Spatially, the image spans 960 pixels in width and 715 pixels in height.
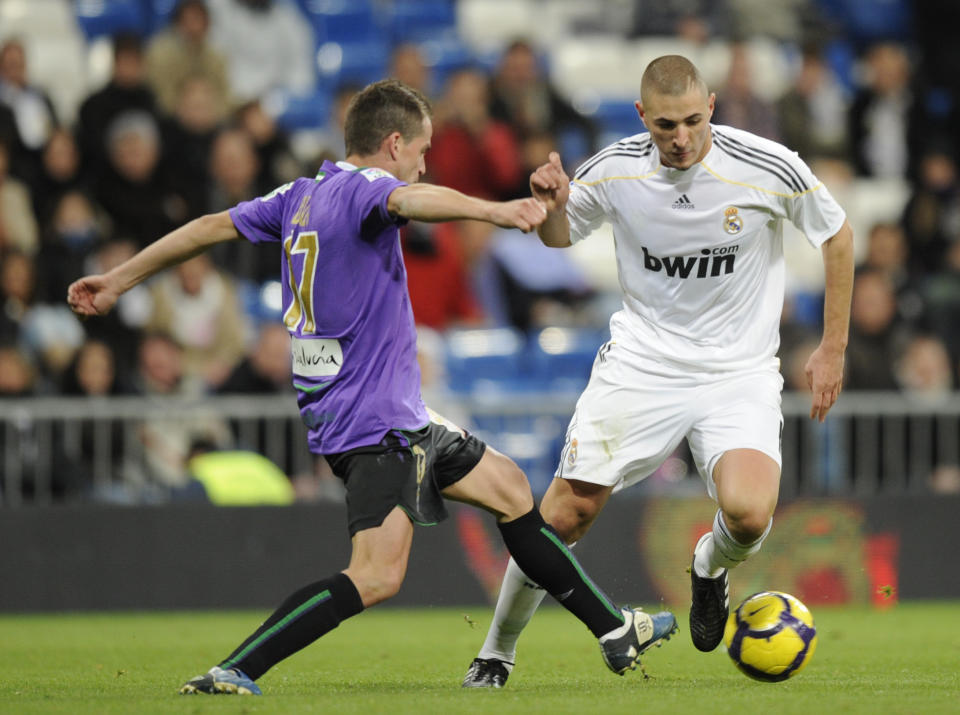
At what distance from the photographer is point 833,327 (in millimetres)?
6477

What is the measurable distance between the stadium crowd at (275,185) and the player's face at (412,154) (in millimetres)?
5476

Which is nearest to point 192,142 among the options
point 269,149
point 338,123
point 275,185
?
point 269,149

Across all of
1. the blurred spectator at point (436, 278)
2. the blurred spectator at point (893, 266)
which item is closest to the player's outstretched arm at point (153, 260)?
the blurred spectator at point (436, 278)

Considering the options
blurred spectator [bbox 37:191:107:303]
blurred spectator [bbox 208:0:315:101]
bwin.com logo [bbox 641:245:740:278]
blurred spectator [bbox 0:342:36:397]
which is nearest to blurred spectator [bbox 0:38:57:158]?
blurred spectator [bbox 37:191:107:303]

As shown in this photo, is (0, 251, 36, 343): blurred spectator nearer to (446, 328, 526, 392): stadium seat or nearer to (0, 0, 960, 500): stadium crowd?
(0, 0, 960, 500): stadium crowd

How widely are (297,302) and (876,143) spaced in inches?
433

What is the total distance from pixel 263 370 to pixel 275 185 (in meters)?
2.35

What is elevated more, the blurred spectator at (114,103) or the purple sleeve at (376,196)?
the blurred spectator at (114,103)

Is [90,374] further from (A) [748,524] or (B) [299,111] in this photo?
(A) [748,524]

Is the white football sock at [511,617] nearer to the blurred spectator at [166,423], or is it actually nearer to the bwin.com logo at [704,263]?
the bwin.com logo at [704,263]

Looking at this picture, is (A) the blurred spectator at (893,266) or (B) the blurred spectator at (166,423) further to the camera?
(A) the blurred spectator at (893,266)

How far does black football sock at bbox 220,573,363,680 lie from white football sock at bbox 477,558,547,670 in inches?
39.7

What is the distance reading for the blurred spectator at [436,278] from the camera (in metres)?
12.7

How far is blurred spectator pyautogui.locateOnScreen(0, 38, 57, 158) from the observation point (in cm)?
1308
